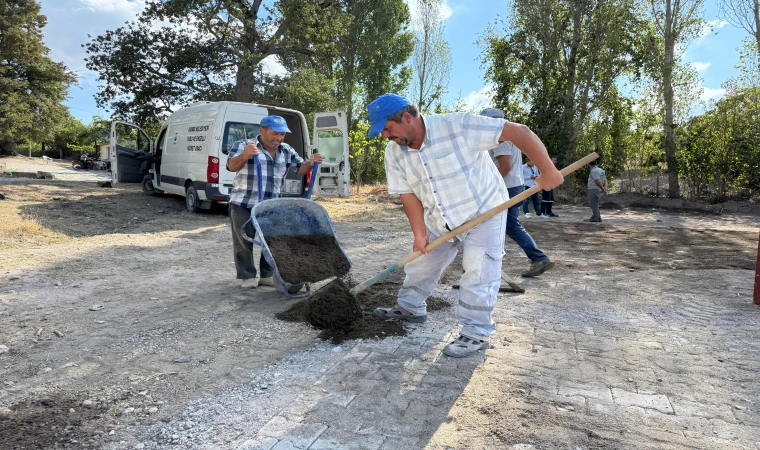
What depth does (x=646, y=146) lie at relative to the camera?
18.3 m

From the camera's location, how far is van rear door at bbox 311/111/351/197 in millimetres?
12453

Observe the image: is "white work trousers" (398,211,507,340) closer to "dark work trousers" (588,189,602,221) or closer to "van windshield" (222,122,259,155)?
"van windshield" (222,122,259,155)

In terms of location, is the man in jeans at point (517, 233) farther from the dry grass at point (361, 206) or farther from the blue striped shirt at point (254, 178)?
the dry grass at point (361, 206)

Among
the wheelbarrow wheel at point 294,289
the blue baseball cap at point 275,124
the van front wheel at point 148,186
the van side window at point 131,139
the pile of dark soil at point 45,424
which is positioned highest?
the van side window at point 131,139

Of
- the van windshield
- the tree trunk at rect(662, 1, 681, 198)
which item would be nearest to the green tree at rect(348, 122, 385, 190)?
the van windshield

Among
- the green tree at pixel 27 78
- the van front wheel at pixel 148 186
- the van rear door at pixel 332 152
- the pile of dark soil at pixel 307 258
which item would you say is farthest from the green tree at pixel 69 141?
the pile of dark soil at pixel 307 258

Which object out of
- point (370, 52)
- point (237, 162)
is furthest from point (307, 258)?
point (370, 52)

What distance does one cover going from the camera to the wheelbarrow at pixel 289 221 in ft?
15.0

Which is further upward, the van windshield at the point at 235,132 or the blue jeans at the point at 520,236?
the van windshield at the point at 235,132

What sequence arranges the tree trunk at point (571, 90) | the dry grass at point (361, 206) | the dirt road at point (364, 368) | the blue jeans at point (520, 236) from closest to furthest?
the dirt road at point (364, 368) < the blue jeans at point (520, 236) < the dry grass at point (361, 206) < the tree trunk at point (571, 90)

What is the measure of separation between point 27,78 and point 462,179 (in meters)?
41.8

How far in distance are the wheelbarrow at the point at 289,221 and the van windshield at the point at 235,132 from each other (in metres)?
5.46

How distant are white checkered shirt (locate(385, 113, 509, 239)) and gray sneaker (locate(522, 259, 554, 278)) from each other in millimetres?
2379

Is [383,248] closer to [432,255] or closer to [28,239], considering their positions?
[432,255]
